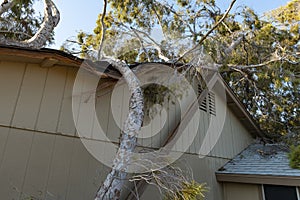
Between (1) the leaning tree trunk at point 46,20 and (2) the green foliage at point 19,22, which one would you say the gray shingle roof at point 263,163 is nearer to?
(1) the leaning tree trunk at point 46,20

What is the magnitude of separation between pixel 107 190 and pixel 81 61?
2067 mm

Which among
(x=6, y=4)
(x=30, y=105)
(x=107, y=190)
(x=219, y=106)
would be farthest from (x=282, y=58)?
(x=6, y=4)

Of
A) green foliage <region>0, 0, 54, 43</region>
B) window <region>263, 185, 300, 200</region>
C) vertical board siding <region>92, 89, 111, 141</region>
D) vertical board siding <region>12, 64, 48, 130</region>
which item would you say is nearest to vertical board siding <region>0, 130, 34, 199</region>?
vertical board siding <region>12, 64, 48, 130</region>

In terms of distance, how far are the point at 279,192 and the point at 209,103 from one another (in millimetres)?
2869

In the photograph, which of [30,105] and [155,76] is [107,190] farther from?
[155,76]

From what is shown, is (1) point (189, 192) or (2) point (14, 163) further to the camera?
(2) point (14, 163)

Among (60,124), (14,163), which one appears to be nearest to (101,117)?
(60,124)

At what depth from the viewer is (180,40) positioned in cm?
716

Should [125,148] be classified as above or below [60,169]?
above

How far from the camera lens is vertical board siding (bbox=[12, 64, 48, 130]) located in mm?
3234

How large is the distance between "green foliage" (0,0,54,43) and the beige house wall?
4153 mm

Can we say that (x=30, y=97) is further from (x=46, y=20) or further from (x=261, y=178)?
(x=261, y=178)

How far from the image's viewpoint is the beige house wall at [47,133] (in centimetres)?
307

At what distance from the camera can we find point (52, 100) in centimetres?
354
